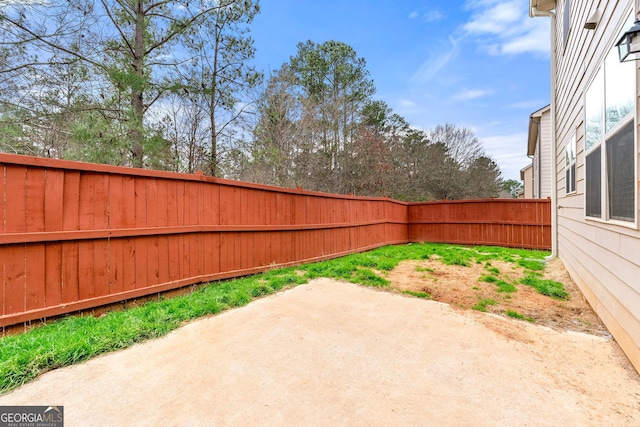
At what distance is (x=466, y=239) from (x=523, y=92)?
286 inches

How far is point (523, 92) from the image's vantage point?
Result: 11438 mm

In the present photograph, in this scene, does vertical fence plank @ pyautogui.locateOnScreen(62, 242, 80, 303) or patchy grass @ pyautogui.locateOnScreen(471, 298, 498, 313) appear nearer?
vertical fence plank @ pyautogui.locateOnScreen(62, 242, 80, 303)

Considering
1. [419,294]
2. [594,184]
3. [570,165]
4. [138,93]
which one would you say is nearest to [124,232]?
[419,294]

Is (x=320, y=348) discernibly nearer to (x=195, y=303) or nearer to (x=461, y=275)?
(x=195, y=303)

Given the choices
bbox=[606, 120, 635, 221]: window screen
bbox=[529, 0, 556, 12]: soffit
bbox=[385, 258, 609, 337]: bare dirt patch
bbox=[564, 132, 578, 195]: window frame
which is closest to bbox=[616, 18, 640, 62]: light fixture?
bbox=[606, 120, 635, 221]: window screen

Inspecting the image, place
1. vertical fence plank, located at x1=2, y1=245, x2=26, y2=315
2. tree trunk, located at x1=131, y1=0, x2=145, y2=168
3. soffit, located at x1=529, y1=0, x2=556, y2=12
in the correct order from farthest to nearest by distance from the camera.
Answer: soffit, located at x1=529, y1=0, x2=556, y2=12 < tree trunk, located at x1=131, y1=0, x2=145, y2=168 < vertical fence plank, located at x1=2, y1=245, x2=26, y2=315

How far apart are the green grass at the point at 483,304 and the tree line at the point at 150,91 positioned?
19.5 ft

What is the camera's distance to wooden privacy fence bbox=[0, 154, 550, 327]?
2.33 metres

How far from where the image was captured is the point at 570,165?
14.3ft

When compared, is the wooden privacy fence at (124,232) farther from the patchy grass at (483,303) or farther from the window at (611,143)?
the window at (611,143)

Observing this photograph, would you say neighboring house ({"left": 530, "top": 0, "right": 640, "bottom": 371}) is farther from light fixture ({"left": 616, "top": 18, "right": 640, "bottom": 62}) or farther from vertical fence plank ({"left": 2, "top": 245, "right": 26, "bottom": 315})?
vertical fence plank ({"left": 2, "top": 245, "right": 26, "bottom": 315})

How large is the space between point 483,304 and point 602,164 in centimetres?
184

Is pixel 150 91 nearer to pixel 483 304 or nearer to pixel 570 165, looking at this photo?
pixel 483 304

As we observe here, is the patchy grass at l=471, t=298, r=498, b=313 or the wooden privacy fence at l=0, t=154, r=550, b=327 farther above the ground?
the wooden privacy fence at l=0, t=154, r=550, b=327
